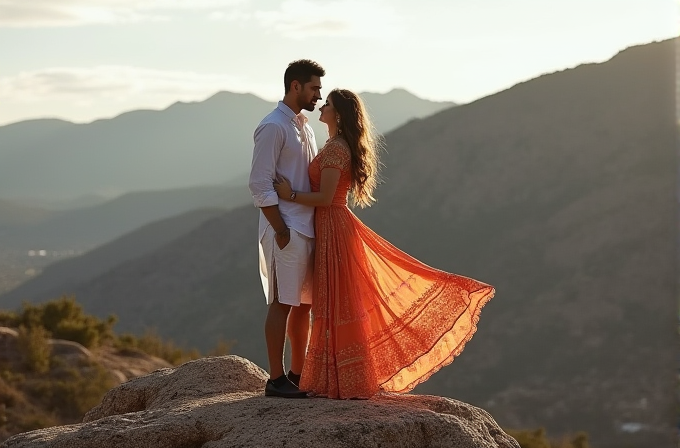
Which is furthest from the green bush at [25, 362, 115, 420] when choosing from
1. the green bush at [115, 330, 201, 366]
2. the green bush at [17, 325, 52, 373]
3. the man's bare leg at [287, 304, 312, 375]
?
the man's bare leg at [287, 304, 312, 375]

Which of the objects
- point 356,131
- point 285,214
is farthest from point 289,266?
point 356,131

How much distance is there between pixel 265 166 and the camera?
6070mm

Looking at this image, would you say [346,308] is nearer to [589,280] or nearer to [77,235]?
[589,280]

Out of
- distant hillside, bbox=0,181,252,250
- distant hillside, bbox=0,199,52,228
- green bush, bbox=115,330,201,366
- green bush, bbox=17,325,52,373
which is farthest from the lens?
distant hillside, bbox=0,199,52,228

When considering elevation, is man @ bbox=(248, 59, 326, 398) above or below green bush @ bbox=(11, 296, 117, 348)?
above

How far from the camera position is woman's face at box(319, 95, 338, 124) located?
20.2ft

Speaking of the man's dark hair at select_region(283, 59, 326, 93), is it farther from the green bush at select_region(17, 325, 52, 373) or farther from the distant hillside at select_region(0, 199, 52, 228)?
the distant hillside at select_region(0, 199, 52, 228)

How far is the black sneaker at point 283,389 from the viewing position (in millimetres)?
6137

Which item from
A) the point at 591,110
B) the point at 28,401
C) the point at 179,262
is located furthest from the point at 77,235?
the point at 28,401

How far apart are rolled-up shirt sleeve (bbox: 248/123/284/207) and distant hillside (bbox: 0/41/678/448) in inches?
1145

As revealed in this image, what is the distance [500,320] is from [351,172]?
3771 cm

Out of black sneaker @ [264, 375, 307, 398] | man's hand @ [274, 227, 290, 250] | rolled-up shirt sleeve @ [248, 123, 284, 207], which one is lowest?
black sneaker @ [264, 375, 307, 398]

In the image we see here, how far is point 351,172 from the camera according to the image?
20.4 ft

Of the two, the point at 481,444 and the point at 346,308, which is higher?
the point at 346,308
